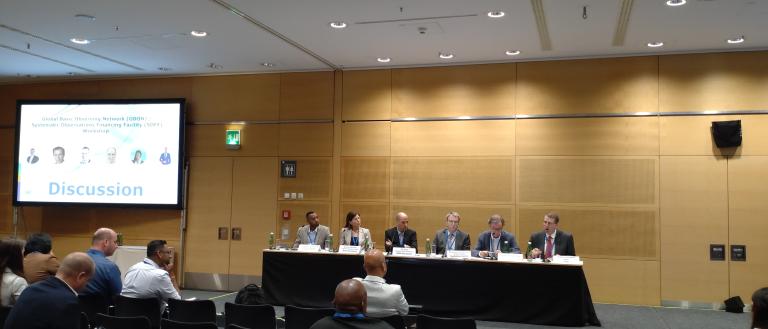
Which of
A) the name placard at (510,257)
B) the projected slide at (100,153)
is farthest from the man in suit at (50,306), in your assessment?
the projected slide at (100,153)

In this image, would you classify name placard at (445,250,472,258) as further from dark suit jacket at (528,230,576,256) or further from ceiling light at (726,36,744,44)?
ceiling light at (726,36,744,44)

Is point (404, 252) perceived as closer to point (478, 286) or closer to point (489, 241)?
point (478, 286)

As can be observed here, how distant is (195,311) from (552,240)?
4567mm

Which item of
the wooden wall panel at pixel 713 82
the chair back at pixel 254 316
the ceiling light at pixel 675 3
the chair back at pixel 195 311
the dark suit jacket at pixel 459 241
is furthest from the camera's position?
the wooden wall panel at pixel 713 82

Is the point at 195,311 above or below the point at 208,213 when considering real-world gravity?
below

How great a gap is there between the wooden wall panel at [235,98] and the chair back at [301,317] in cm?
612

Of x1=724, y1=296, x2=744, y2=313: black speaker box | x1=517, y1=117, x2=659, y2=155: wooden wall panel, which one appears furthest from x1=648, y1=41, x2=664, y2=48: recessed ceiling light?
x1=724, y1=296, x2=744, y2=313: black speaker box

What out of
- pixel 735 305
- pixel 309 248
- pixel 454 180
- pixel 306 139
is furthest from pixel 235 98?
pixel 735 305

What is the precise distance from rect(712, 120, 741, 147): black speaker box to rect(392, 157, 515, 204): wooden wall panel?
272cm

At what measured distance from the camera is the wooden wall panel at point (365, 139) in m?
9.65

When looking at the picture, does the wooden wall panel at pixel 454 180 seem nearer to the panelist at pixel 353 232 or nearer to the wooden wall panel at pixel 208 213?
the panelist at pixel 353 232

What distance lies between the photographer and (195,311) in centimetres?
455

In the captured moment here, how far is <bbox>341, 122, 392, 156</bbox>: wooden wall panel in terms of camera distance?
9648 millimetres

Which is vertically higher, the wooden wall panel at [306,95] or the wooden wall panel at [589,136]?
the wooden wall panel at [306,95]
